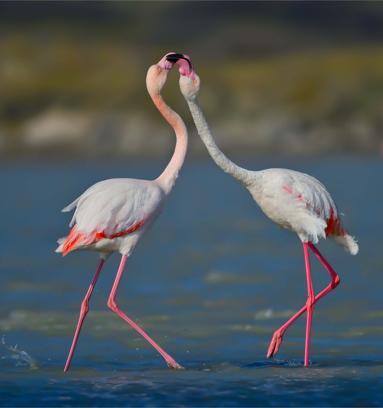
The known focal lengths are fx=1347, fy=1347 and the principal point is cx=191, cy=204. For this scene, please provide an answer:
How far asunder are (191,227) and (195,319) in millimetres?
9905

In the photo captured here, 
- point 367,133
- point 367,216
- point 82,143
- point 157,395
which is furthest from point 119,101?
point 157,395

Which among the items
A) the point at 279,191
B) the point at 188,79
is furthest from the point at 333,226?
the point at 188,79

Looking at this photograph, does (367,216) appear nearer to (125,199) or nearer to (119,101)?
(125,199)

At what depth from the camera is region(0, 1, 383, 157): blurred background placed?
51.1m

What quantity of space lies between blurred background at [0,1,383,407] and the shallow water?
26 mm

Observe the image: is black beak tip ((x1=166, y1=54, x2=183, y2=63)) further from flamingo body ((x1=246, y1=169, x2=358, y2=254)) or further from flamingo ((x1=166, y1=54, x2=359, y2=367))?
flamingo body ((x1=246, y1=169, x2=358, y2=254))

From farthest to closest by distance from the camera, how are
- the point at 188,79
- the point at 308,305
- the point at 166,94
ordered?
the point at 166,94, the point at 308,305, the point at 188,79

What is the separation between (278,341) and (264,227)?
11.6 m

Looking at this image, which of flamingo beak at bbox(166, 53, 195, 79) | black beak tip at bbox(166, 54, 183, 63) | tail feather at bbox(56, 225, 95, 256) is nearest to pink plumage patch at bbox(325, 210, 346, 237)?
flamingo beak at bbox(166, 53, 195, 79)

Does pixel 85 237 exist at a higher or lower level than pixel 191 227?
lower

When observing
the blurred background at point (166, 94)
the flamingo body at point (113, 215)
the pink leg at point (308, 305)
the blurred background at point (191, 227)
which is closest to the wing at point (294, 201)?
the pink leg at point (308, 305)

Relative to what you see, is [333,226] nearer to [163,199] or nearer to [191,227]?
[163,199]

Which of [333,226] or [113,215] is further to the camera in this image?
[333,226]

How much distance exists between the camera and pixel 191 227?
22062 mm
